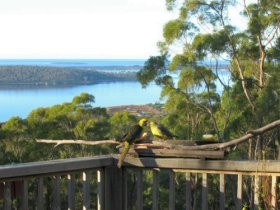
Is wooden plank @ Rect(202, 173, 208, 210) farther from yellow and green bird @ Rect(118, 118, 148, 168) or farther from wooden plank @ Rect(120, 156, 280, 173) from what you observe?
yellow and green bird @ Rect(118, 118, 148, 168)

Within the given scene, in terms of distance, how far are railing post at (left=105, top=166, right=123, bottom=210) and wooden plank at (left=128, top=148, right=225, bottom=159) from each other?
20 centimetres

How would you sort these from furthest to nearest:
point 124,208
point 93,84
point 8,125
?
point 93,84
point 8,125
point 124,208

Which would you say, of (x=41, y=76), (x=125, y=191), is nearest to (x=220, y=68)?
(x=125, y=191)

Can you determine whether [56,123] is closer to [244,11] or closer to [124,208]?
[244,11]

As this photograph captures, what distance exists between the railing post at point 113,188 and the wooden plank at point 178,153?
0.20 m

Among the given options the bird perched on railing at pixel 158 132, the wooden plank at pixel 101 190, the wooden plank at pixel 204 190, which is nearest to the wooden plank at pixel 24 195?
the wooden plank at pixel 101 190

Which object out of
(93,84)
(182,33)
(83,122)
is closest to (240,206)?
(182,33)

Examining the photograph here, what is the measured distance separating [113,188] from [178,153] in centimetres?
49

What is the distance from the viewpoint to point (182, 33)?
18156mm

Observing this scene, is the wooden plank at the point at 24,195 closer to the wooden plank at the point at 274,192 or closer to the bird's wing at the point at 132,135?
the bird's wing at the point at 132,135

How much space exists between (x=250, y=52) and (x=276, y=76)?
1311 mm

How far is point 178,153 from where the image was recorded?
2729mm

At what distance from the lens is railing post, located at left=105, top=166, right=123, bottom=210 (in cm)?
298

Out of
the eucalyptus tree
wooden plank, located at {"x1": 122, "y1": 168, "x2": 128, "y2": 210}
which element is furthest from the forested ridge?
wooden plank, located at {"x1": 122, "y1": 168, "x2": 128, "y2": 210}
